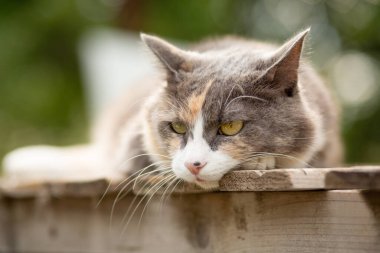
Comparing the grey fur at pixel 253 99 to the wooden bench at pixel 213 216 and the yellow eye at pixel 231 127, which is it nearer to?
the yellow eye at pixel 231 127

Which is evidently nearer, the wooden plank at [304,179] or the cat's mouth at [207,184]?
the wooden plank at [304,179]

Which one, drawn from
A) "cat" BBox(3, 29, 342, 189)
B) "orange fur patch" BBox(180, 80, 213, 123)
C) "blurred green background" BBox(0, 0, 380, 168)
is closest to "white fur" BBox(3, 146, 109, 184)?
"cat" BBox(3, 29, 342, 189)

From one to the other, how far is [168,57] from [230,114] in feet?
1.47

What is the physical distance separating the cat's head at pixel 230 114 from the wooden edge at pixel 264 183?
11 cm

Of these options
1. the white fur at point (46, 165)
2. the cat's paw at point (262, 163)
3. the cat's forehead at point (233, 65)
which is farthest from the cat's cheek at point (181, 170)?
the white fur at point (46, 165)

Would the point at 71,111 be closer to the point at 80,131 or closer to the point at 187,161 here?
the point at 80,131

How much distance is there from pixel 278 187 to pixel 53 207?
1.61 m

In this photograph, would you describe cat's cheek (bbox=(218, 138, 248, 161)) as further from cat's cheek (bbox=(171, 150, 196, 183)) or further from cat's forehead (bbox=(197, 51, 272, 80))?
cat's forehead (bbox=(197, 51, 272, 80))

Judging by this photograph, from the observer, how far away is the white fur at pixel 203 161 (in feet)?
6.48

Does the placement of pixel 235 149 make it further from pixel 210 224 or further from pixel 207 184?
pixel 210 224

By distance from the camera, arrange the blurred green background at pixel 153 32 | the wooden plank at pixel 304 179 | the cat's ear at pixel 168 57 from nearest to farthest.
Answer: the wooden plank at pixel 304 179, the cat's ear at pixel 168 57, the blurred green background at pixel 153 32

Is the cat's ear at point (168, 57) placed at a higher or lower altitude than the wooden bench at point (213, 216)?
higher

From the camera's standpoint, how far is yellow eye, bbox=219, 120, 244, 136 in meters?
2.08

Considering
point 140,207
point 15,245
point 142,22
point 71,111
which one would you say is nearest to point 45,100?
point 71,111
